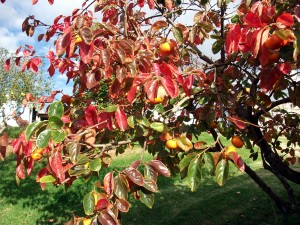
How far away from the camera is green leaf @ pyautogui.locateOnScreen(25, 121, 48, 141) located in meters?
1.41

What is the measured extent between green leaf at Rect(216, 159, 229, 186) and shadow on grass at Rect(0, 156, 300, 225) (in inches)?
116

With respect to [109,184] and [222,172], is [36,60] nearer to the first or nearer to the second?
[109,184]

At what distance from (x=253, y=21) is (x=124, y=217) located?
4.63 metres

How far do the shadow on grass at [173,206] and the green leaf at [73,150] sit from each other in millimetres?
3277

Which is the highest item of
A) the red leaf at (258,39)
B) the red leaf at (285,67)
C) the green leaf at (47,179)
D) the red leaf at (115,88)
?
the red leaf at (258,39)

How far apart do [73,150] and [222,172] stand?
2.42ft

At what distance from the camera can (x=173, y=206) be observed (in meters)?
5.80

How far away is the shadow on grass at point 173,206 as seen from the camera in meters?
4.76

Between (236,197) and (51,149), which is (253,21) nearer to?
(51,149)

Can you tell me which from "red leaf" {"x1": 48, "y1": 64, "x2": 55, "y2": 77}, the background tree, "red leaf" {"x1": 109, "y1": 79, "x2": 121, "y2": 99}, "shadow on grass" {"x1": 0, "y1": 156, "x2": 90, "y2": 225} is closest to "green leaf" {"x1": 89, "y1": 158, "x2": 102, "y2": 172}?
"red leaf" {"x1": 109, "y1": 79, "x2": 121, "y2": 99}

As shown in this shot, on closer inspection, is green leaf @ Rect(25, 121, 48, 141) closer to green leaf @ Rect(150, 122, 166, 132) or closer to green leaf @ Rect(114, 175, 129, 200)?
green leaf @ Rect(114, 175, 129, 200)

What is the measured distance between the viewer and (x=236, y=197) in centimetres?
590

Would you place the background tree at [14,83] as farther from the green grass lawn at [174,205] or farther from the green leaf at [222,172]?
the green leaf at [222,172]

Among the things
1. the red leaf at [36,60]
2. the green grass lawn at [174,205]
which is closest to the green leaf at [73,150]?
the red leaf at [36,60]
